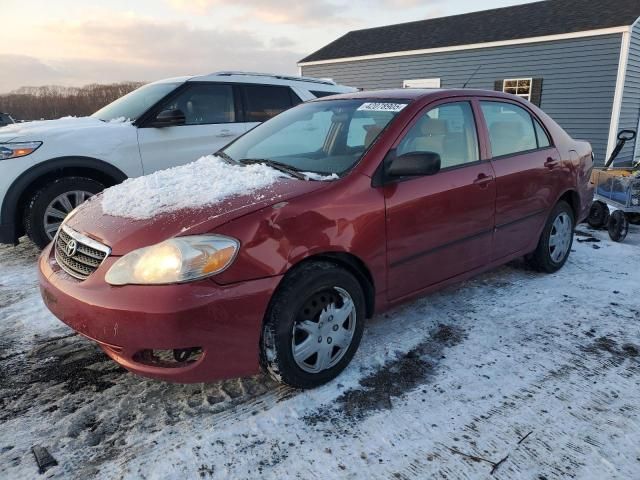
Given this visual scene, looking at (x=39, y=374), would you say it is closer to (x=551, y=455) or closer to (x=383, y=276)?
(x=383, y=276)

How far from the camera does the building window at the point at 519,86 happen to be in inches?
565

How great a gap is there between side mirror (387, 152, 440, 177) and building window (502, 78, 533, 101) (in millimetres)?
13188

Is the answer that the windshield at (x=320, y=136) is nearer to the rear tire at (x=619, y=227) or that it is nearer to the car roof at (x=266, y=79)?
the car roof at (x=266, y=79)

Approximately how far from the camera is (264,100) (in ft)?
20.1

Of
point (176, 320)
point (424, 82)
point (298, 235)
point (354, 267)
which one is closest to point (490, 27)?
point (424, 82)

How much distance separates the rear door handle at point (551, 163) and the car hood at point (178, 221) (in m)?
2.36

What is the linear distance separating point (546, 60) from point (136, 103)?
12.6m

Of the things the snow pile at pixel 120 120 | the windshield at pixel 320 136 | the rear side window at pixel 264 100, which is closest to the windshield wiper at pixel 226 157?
the windshield at pixel 320 136

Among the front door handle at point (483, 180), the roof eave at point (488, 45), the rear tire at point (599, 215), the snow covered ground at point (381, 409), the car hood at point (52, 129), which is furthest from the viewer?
the roof eave at point (488, 45)

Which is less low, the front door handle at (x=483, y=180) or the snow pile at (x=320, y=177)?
the snow pile at (x=320, y=177)

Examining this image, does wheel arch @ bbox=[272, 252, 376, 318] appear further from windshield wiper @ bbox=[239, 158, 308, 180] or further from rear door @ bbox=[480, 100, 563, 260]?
rear door @ bbox=[480, 100, 563, 260]

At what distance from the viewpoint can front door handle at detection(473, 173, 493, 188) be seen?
341 cm

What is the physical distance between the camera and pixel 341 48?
19.5 m

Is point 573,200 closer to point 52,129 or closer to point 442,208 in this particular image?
point 442,208
